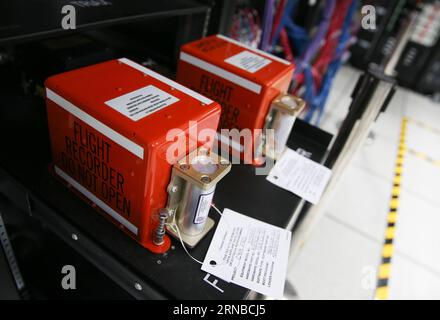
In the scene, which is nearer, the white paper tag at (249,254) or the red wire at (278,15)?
the white paper tag at (249,254)

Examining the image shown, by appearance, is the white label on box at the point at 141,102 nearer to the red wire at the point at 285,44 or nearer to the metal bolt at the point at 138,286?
the metal bolt at the point at 138,286

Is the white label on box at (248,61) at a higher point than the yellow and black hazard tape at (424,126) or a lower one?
higher

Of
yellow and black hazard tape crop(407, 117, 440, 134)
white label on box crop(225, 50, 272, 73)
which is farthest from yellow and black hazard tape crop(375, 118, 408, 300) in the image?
white label on box crop(225, 50, 272, 73)

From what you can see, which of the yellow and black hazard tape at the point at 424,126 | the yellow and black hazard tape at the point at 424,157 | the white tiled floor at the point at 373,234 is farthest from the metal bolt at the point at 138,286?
the yellow and black hazard tape at the point at 424,126

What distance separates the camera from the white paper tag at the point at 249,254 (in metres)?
0.72

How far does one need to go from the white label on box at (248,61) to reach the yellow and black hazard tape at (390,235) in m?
1.42

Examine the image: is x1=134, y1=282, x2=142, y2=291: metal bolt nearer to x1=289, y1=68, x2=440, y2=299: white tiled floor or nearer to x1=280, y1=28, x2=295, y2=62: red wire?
x1=289, y1=68, x2=440, y2=299: white tiled floor

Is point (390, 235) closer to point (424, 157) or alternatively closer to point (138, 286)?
point (424, 157)

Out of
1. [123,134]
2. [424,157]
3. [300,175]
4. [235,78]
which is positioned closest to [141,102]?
[123,134]

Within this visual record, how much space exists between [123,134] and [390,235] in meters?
2.07

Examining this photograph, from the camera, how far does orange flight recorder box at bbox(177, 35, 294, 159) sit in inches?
37.5

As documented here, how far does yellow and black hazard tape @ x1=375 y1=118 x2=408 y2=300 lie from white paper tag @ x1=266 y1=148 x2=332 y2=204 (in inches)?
41.7

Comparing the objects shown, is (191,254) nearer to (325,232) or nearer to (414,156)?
(325,232)

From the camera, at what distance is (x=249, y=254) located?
0.78m
